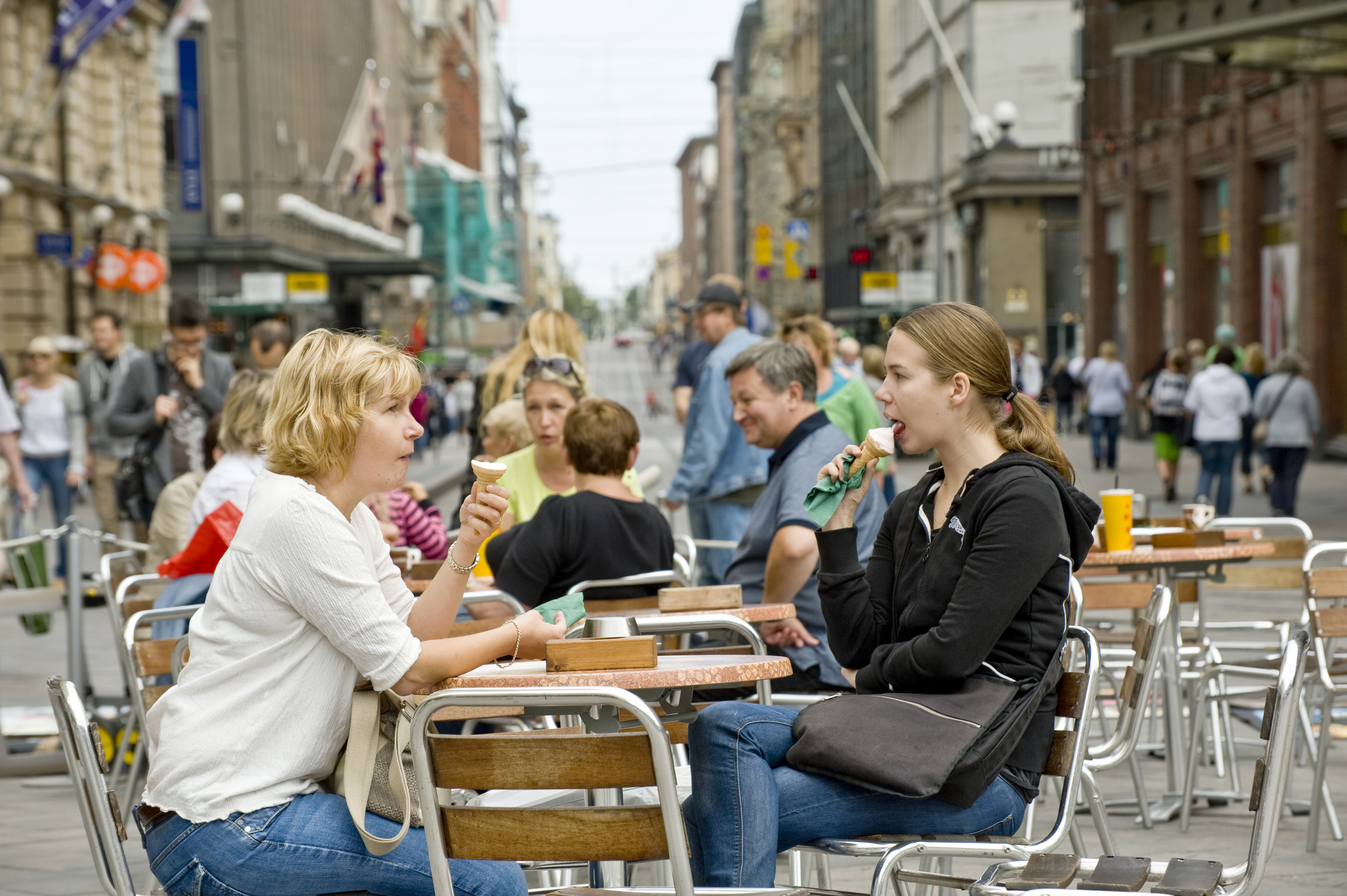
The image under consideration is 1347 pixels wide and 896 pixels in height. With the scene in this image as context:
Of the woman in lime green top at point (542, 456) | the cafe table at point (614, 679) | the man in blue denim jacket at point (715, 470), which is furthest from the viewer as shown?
the man in blue denim jacket at point (715, 470)

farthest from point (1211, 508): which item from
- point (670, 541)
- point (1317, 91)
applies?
point (1317, 91)

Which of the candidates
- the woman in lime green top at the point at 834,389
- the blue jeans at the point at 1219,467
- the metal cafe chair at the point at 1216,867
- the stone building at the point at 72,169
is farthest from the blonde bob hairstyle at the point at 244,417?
the stone building at the point at 72,169

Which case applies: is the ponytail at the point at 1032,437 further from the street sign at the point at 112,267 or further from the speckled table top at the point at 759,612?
the street sign at the point at 112,267

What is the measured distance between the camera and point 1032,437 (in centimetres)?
382

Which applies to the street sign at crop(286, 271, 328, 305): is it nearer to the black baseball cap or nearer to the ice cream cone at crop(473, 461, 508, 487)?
the black baseball cap

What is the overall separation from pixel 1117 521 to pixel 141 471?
6.57 m

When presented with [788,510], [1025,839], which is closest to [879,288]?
[788,510]

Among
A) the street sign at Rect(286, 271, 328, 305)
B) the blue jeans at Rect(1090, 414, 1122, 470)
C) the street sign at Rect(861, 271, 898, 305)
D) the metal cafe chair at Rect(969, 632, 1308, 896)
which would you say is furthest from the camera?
the street sign at Rect(861, 271, 898, 305)

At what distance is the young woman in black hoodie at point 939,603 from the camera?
139 inches

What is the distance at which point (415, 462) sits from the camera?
29078 millimetres

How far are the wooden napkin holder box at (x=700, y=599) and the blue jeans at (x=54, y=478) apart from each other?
34.1ft

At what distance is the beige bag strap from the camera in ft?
10.3

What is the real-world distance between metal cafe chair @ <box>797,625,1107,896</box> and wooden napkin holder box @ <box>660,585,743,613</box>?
4.30 ft

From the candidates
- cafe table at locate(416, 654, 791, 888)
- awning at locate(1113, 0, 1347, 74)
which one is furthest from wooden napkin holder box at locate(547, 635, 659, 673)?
awning at locate(1113, 0, 1347, 74)
